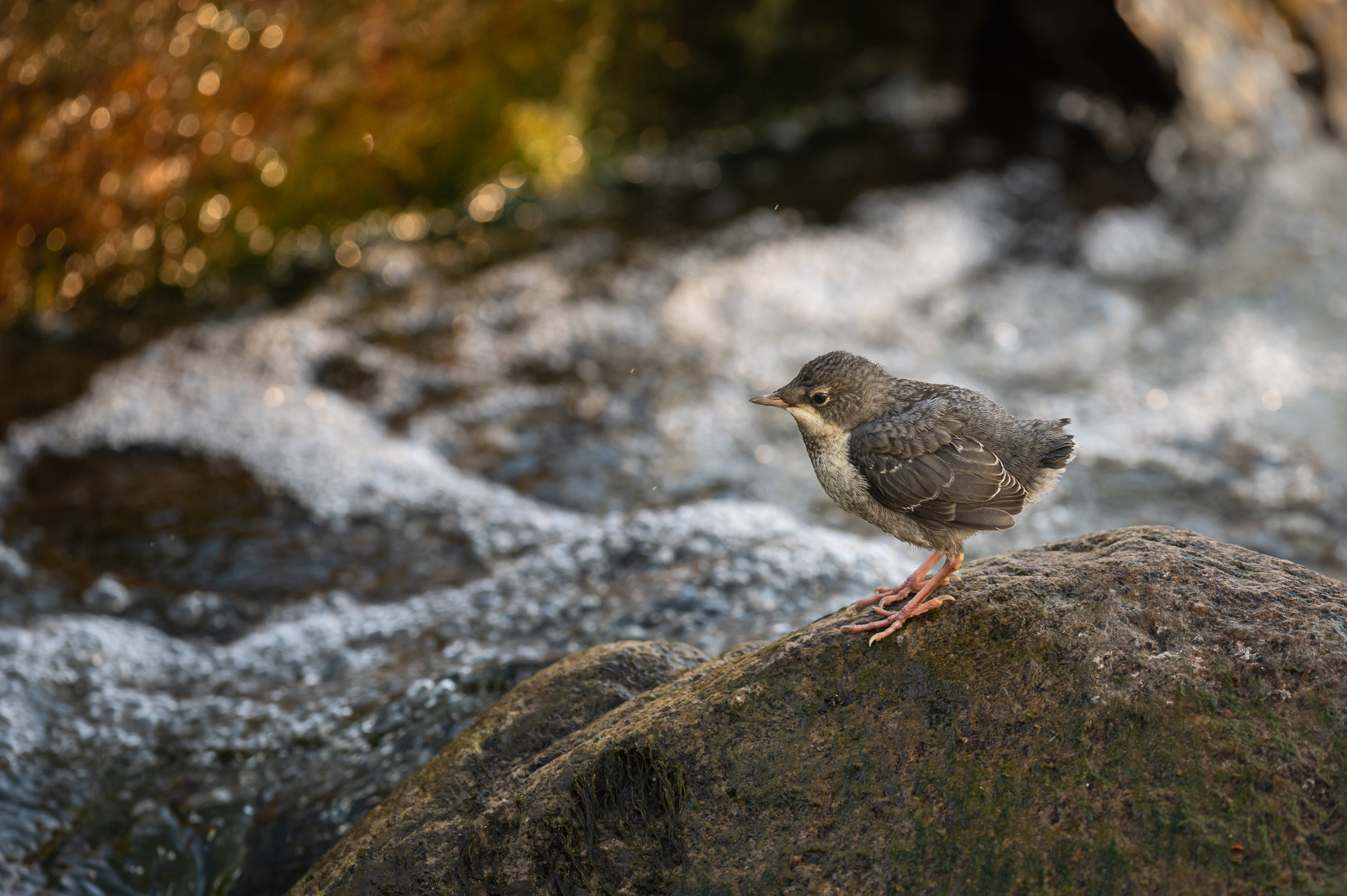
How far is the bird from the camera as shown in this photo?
310 centimetres

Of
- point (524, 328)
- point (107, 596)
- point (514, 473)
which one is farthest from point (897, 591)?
point (524, 328)

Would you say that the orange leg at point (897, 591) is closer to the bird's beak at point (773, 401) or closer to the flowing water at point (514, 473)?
the bird's beak at point (773, 401)

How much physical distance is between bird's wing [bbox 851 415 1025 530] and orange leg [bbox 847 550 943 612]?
15 cm

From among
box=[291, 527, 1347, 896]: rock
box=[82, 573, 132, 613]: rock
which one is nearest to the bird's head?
box=[291, 527, 1347, 896]: rock

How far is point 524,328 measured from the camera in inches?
303

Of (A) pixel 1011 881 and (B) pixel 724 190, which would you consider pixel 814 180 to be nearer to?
(B) pixel 724 190

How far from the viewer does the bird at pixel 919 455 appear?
3.10 meters

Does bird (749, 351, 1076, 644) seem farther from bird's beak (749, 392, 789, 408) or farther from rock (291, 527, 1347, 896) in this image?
rock (291, 527, 1347, 896)

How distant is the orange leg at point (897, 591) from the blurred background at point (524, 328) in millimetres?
1163

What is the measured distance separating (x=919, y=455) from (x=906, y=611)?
1.64 feet

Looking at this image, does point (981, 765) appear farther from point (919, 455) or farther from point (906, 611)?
point (919, 455)

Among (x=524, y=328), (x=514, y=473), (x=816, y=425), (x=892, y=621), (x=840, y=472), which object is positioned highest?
(x=524, y=328)

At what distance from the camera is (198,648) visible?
4.78m

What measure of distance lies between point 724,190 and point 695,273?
188 cm
